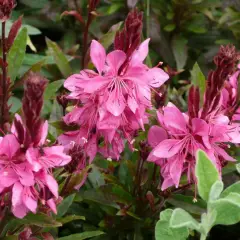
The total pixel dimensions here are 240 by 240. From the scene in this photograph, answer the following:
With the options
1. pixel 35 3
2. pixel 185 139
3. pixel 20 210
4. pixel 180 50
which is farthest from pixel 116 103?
pixel 35 3

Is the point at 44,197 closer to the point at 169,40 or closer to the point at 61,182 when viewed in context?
the point at 61,182

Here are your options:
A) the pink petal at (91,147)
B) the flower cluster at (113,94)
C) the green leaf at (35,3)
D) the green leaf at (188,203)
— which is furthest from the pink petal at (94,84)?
the green leaf at (35,3)

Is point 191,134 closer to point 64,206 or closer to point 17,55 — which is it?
point 64,206

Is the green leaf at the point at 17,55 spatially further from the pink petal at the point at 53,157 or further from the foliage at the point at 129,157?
the pink petal at the point at 53,157

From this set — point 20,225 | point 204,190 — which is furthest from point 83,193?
point 204,190

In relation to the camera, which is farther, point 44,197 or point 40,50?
point 40,50
